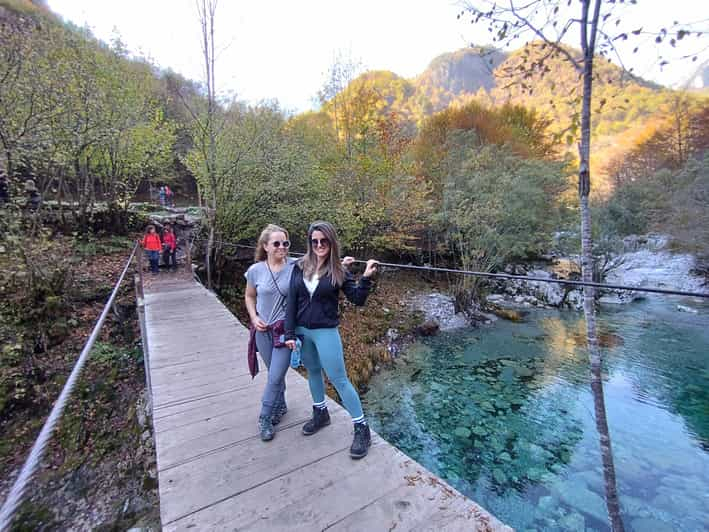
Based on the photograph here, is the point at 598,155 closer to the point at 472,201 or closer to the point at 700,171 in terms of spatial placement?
the point at 700,171

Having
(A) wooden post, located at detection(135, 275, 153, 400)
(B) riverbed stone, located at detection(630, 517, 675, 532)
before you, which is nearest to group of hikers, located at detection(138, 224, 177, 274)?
(A) wooden post, located at detection(135, 275, 153, 400)

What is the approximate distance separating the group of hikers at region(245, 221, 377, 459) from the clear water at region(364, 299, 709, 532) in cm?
327

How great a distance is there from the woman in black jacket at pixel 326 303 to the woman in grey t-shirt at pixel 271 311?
→ 0.25 metres

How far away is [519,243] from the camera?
442 inches

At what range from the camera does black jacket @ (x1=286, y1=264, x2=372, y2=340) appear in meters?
2.04

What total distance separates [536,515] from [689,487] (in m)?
2.25

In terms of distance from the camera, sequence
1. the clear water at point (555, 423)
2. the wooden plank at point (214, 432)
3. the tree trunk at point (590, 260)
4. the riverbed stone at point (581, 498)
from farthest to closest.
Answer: the clear water at point (555, 423), the riverbed stone at point (581, 498), the tree trunk at point (590, 260), the wooden plank at point (214, 432)

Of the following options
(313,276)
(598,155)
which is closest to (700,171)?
(313,276)

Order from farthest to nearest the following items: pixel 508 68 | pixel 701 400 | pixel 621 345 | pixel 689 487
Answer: pixel 621 345, pixel 701 400, pixel 689 487, pixel 508 68

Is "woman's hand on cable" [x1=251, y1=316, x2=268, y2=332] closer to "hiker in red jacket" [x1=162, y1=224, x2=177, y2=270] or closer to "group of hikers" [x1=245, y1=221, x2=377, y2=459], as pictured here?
"group of hikers" [x1=245, y1=221, x2=377, y2=459]

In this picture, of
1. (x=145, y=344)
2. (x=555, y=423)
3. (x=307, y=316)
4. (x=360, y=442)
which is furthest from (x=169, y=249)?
(x=555, y=423)

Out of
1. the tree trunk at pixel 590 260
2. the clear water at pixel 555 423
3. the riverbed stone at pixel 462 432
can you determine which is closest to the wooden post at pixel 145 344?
the clear water at pixel 555 423

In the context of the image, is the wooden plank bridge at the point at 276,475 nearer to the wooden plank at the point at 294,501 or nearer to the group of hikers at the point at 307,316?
the wooden plank at the point at 294,501

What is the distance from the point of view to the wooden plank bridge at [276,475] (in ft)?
5.36
